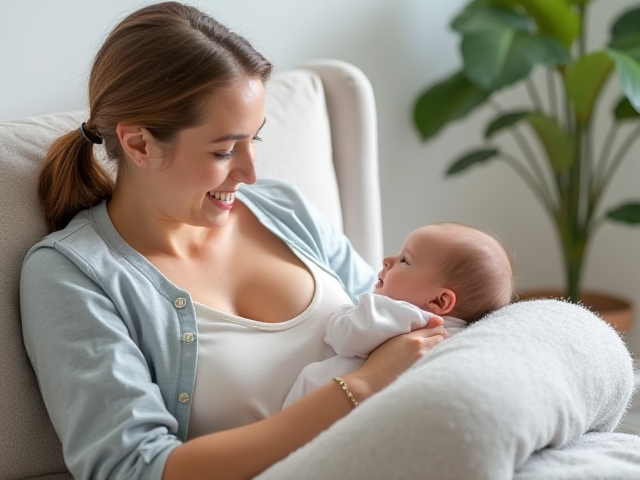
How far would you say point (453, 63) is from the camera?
113 inches

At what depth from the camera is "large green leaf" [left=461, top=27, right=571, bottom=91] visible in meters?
2.33

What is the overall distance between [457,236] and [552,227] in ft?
5.97

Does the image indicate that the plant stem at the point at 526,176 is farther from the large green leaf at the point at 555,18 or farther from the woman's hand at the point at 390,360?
the woman's hand at the point at 390,360

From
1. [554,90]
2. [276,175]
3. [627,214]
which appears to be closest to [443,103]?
[554,90]

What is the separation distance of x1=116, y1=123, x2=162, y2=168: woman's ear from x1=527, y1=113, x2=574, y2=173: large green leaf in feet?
4.99

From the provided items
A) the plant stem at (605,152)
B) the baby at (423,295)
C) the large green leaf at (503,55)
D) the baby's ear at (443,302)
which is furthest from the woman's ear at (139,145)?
the plant stem at (605,152)

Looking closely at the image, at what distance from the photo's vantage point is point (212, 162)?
4.53ft

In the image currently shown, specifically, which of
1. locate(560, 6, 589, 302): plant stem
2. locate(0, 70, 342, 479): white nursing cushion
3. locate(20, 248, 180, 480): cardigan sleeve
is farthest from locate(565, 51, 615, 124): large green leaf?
locate(20, 248, 180, 480): cardigan sleeve

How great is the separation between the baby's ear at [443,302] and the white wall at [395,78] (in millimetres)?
787

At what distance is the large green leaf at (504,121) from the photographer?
8.76ft

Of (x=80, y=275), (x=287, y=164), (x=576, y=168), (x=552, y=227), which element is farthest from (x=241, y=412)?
(x=552, y=227)

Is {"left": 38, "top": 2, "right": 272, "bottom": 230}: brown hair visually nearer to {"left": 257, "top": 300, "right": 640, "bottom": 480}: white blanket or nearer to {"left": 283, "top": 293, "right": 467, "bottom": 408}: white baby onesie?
{"left": 283, "top": 293, "right": 467, "bottom": 408}: white baby onesie

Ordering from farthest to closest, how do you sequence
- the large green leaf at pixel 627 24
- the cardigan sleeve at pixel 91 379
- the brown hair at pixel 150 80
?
the large green leaf at pixel 627 24, the brown hair at pixel 150 80, the cardigan sleeve at pixel 91 379

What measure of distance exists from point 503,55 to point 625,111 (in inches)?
19.2
